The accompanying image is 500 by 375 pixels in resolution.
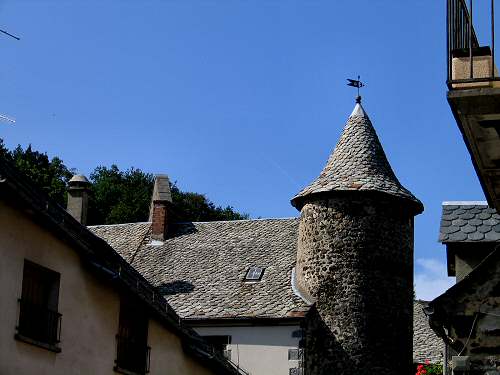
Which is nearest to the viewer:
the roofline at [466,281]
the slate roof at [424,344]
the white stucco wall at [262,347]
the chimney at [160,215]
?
the roofline at [466,281]

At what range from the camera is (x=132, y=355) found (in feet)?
61.2

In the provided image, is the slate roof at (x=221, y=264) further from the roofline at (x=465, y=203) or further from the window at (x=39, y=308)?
the window at (x=39, y=308)

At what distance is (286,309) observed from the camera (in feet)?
92.9

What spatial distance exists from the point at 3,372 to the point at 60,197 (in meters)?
40.3

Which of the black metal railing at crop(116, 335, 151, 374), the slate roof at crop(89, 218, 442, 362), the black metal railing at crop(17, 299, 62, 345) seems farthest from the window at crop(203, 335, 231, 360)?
the black metal railing at crop(17, 299, 62, 345)

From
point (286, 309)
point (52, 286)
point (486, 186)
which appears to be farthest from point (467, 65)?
point (286, 309)

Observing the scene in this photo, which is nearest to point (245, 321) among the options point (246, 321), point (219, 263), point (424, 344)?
point (246, 321)

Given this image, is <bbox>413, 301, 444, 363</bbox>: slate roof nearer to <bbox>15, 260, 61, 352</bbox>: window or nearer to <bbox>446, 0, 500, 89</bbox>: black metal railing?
<bbox>15, 260, 61, 352</bbox>: window

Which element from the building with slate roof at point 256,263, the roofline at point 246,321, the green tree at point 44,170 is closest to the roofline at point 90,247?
the roofline at point 246,321

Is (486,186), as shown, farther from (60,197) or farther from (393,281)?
(60,197)

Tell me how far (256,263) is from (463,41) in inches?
833

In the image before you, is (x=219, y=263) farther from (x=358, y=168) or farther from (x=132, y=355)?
(x=132, y=355)

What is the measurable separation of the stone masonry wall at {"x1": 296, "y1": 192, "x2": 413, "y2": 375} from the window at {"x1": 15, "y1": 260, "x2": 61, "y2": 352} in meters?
13.1

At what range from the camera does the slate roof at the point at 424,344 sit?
118 feet
